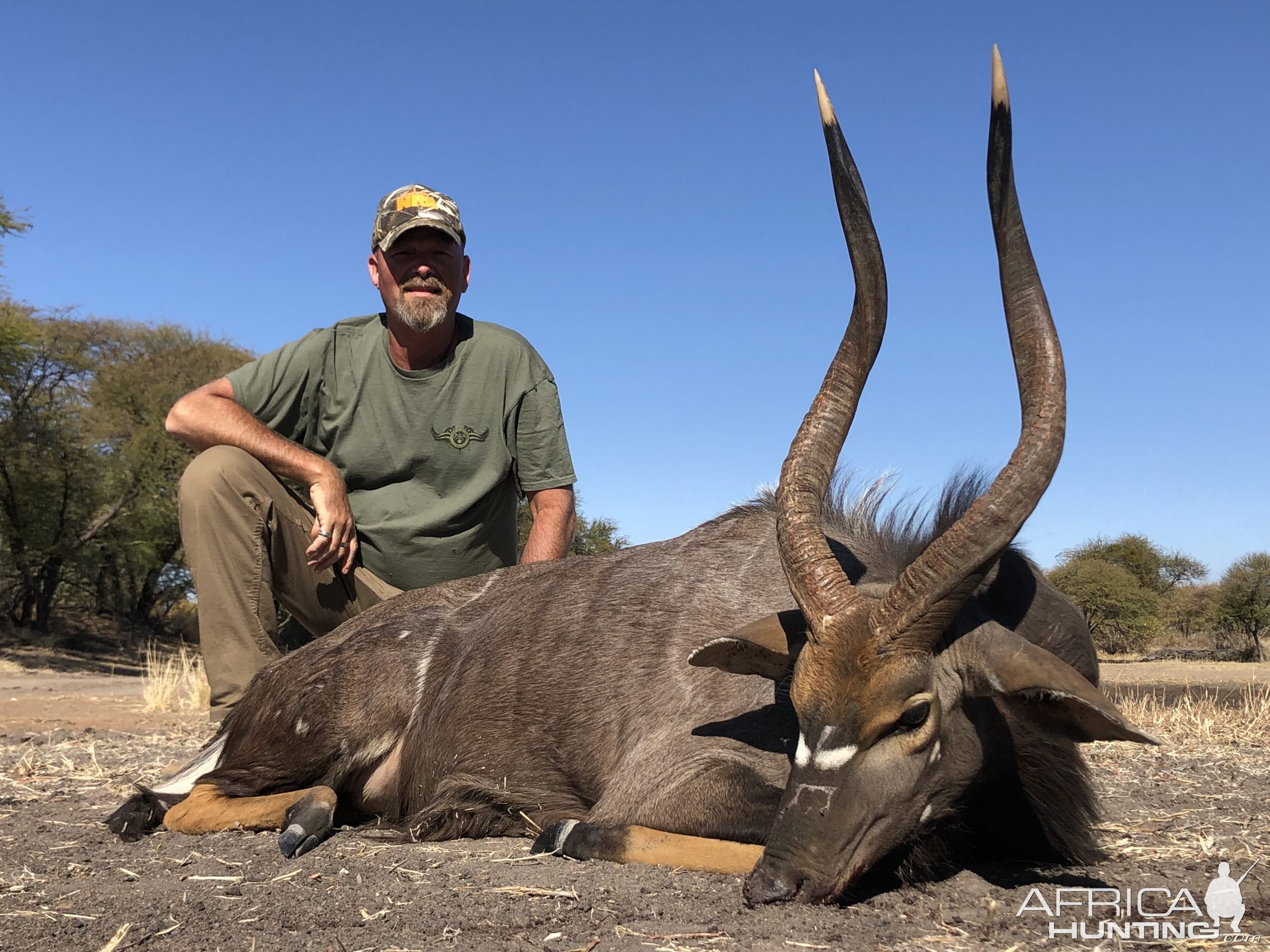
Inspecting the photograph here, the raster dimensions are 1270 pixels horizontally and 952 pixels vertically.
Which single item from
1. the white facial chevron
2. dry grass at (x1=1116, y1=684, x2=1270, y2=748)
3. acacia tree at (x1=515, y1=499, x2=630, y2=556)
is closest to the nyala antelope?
the white facial chevron

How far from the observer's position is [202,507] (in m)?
5.29

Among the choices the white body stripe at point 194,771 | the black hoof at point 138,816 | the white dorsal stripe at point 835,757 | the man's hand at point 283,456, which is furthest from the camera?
the man's hand at point 283,456

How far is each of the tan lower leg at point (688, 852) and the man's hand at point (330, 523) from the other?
2.50m

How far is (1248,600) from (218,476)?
847 inches

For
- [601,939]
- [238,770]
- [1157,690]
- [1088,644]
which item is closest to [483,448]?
[238,770]

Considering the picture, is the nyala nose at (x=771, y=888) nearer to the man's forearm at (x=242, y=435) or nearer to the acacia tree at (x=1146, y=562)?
the man's forearm at (x=242, y=435)

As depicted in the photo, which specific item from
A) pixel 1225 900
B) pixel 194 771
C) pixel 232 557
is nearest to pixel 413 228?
pixel 232 557

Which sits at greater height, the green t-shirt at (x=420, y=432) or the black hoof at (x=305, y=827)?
the green t-shirt at (x=420, y=432)

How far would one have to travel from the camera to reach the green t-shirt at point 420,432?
5727mm

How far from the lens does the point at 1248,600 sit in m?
21.7

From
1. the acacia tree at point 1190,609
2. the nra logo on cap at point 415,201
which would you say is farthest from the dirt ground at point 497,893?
the acacia tree at point 1190,609

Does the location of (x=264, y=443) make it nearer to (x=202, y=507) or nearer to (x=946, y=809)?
(x=202, y=507)

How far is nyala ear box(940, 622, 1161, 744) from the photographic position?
298cm

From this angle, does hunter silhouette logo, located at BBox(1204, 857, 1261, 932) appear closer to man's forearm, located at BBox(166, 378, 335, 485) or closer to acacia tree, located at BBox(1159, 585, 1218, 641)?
man's forearm, located at BBox(166, 378, 335, 485)
